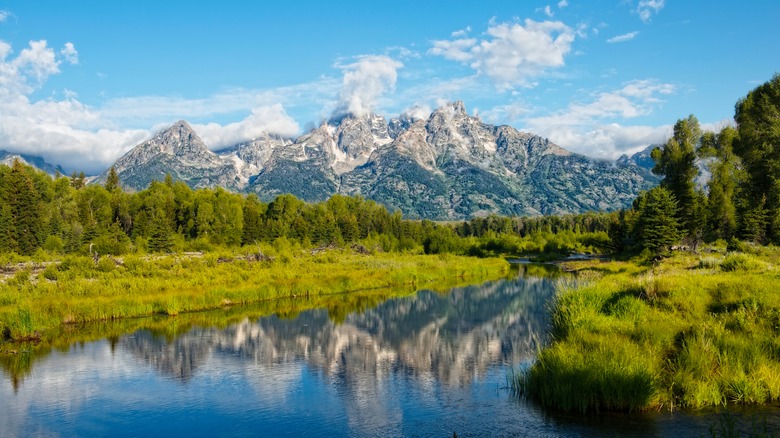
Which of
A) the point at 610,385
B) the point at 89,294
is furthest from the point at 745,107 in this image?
the point at 89,294

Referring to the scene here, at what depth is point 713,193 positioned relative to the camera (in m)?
80.6

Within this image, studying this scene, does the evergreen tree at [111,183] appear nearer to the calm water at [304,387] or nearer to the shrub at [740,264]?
the calm water at [304,387]

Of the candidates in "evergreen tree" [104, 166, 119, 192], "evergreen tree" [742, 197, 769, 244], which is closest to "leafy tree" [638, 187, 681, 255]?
"evergreen tree" [742, 197, 769, 244]

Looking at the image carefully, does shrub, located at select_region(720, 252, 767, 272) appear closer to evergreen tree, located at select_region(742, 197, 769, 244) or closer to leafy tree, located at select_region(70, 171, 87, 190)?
evergreen tree, located at select_region(742, 197, 769, 244)

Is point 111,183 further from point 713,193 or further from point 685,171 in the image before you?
point 713,193

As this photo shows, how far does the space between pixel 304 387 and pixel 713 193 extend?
76890 mm

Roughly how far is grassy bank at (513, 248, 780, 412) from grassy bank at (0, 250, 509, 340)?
31371mm

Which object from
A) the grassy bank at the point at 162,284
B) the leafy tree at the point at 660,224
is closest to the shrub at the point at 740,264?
the grassy bank at the point at 162,284

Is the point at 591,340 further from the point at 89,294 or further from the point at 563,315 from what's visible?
the point at 89,294

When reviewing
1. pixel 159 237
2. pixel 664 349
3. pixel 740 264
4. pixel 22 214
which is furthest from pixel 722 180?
pixel 22 214

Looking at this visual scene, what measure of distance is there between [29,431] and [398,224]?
159 m

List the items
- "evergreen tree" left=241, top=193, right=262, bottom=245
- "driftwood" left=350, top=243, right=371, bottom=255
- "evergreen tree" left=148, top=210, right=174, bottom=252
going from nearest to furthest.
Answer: "evergreen tree" left=148, top=210, right=174, bottom=252, "driftwood" left=350, top=243, right=371, bottom=255, "evergreen tree" left=241, top=193, right=262, bottom=245

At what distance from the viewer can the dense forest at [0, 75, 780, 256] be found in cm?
6881

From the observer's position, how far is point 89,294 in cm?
4441
